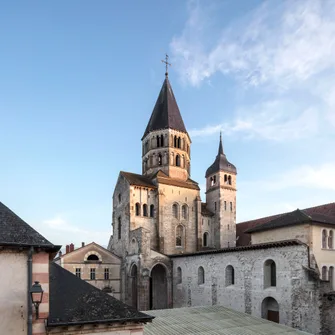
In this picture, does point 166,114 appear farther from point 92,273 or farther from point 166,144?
point 92,273

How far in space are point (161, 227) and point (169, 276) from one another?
6.48 m

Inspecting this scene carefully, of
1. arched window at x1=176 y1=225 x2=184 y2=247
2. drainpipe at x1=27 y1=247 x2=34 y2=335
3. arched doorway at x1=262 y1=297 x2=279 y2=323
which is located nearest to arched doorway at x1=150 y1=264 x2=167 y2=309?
arched window at x1=176 y1=225 x2=184 y2=247

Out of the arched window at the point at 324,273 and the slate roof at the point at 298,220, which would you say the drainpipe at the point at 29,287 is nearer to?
the slate roof at the point at 298,220

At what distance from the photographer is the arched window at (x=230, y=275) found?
2834 cm

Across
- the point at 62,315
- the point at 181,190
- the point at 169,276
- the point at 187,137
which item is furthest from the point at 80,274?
the point at 62,315

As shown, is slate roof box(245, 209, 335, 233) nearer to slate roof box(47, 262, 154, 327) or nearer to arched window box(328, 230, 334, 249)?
arched window box(328, 230, 334, 249)

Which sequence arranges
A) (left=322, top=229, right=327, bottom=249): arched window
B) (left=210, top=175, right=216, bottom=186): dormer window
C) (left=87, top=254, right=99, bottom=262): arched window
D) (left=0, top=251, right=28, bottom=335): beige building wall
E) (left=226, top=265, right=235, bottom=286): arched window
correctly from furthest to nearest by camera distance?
(left=210, top=175, right=216, bottom=186): dormer window → (left=87, top=254, right=99, bottom=262): arched window → (left=226, top=265, right=235, bottom=286): arched window → (left=322, top=229, right=327, bottom=249): arched window → (left=0, top=251, right=28, bottom=335): beige building wall

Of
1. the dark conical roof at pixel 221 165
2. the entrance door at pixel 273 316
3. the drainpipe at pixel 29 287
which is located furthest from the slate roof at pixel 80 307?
the dark conical roof at pixel 221 165

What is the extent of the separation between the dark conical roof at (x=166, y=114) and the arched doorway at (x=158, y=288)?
717 inches

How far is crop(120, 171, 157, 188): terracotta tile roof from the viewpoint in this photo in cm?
4212

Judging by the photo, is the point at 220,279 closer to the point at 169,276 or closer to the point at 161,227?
the point at 169,276

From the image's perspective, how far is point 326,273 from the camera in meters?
24.0

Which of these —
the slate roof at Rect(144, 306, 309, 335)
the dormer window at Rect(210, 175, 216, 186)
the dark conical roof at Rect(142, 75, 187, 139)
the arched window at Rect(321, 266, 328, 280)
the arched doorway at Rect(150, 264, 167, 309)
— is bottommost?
the arched doorway at Rect(150, 264, 167, 309)

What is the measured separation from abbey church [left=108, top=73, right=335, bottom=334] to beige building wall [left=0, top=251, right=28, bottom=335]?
17890 millimetres
